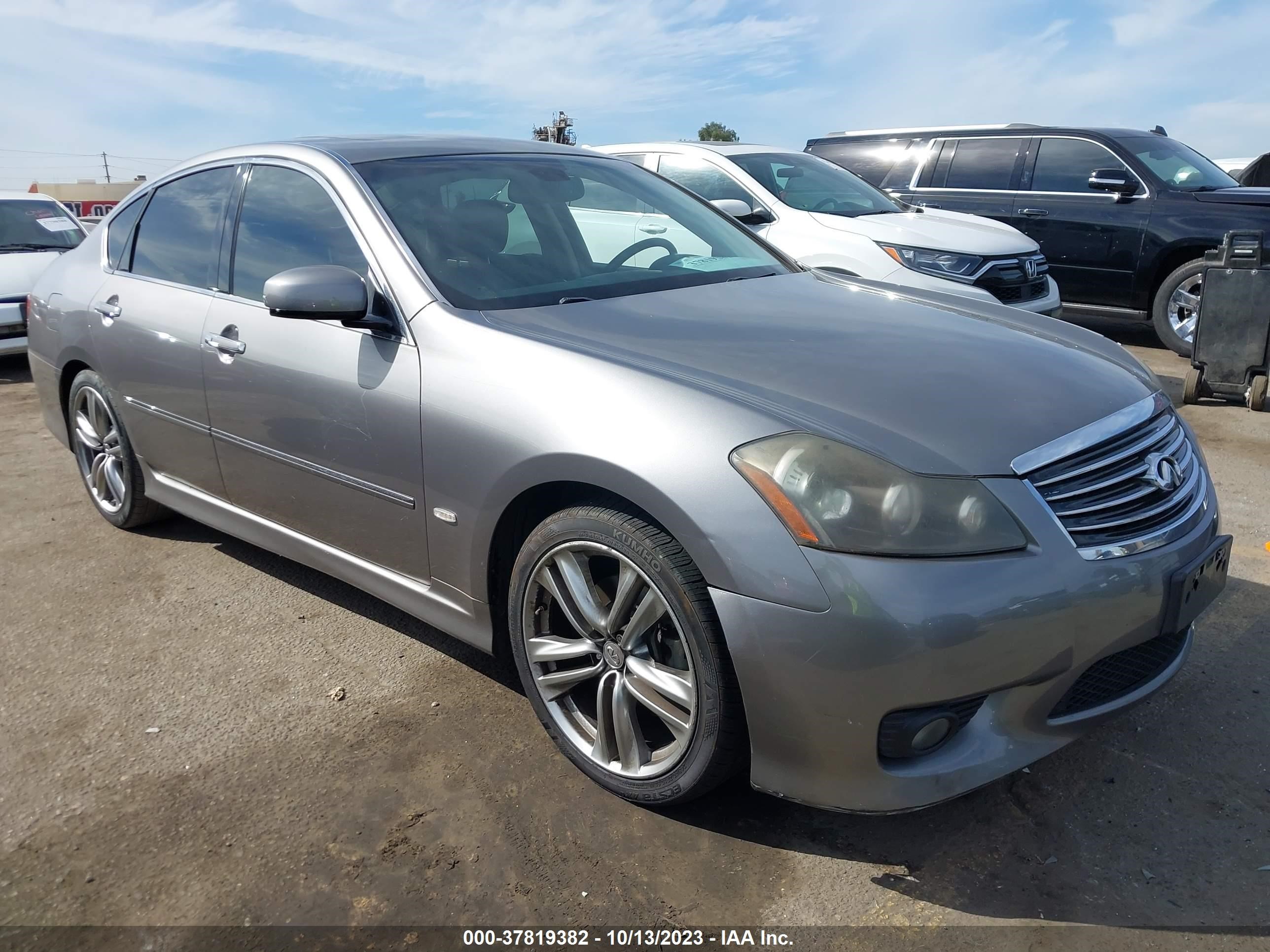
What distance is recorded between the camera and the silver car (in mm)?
2066

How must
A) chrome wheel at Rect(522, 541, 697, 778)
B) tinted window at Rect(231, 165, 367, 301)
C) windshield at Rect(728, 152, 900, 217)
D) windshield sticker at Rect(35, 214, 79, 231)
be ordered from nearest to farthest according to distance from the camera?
chrome wheel at Rect(522, 541, 697, 778), tinted window at Rect(231, 165, 367, 301), windshield at Rect(728, 152, 900, 217), windshield sticker at Rect(35, 214, 79, 231)

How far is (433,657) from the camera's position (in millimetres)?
3361

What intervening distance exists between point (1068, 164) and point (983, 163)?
2.38 ft

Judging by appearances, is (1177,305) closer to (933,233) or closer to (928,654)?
(933,233)

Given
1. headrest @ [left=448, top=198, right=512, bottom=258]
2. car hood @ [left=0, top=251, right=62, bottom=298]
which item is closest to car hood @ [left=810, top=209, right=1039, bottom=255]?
headrest @ [left=448, top=198, right=512, bottom=258]

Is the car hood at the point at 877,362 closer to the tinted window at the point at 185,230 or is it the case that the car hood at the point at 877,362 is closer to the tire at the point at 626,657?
the tire at the point at 626,657

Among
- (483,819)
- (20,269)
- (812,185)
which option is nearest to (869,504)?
(483,819)

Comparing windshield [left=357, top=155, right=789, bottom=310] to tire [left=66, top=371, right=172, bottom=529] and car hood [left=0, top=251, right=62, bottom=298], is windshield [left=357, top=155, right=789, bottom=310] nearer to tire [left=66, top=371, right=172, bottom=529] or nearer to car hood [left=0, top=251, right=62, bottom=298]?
tire [left=66, top=371, right=172, bottom=529]

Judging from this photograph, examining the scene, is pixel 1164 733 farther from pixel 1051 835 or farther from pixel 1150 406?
pixel 1150 406

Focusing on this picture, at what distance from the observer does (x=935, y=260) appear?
662 cm

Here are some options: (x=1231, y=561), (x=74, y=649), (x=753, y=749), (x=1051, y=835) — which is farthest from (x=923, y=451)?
(x=74, y=649)

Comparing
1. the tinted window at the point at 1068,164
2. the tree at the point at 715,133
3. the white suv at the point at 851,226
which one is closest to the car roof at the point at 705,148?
the white suv at the point at 851,226

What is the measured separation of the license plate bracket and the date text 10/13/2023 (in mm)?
1132

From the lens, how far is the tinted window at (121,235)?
13.9ft
